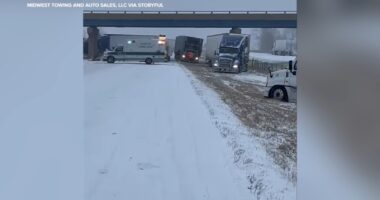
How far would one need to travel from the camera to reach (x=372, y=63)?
6.48 ft

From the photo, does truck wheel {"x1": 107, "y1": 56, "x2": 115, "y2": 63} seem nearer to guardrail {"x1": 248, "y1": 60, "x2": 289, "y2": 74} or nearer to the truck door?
the truck door

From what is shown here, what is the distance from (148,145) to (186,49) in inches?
20.7

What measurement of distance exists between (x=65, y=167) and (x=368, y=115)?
1.40 meters

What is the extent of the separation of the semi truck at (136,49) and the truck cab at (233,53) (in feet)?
0.91

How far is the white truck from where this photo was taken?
2.11m

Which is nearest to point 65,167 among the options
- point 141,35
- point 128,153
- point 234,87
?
point 128,153

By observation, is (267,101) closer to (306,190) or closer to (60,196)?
(306,190)

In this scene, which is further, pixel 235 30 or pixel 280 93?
pixel 235 30

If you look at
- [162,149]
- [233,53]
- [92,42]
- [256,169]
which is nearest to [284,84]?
[233,53]

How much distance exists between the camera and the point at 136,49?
7.43 feet

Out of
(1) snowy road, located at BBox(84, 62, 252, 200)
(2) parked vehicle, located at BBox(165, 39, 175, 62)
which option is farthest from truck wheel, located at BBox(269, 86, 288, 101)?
(2) parked vehicle, located at BBox(165, 39, 175, 62)

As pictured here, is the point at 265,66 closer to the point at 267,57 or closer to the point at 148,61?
the point at 267,57

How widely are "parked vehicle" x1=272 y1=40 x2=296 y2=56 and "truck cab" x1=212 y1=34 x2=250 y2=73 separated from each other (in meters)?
0.15

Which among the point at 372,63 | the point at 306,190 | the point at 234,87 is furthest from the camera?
the point at 234,87
